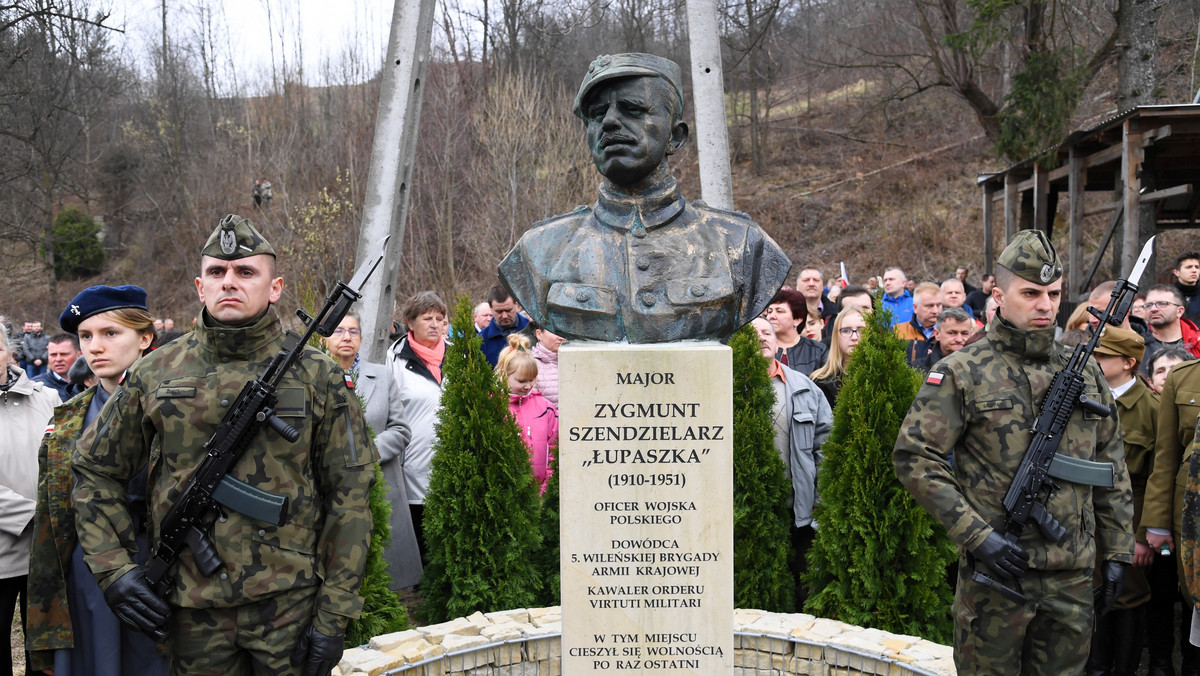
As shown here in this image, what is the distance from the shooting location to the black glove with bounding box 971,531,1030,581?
3289 mm

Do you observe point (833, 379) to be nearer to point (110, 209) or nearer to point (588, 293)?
point (588, 293)

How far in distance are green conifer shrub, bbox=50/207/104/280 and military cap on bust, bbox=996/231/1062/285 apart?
2789 centimetres

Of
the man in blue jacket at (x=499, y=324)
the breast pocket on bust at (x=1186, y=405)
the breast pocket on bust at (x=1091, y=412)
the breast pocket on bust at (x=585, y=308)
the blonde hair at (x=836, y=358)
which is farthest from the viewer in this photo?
the man in blue jacket at (x=499, y=324)

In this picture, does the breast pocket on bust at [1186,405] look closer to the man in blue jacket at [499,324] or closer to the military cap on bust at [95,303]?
the man in blue jacket at [499,324]

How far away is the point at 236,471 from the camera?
3121 millimetres

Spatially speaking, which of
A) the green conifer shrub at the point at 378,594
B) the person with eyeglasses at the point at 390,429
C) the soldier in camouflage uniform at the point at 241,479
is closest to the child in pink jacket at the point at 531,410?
the person with eyeglasses at the point at 390,429

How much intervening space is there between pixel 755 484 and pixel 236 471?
115 inches

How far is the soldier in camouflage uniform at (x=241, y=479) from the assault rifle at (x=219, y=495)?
38 millimetres

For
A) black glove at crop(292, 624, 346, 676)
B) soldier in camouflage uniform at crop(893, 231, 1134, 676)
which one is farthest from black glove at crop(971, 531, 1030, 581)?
black glove at crop(292, 624, 346, 676)

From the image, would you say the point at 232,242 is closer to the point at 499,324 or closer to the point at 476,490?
the point at 476,490

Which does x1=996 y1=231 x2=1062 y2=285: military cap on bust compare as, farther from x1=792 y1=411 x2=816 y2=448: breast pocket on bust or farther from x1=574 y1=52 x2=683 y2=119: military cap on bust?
x1=792 y1=411 x2=816 y2=448: breast pocket on bust

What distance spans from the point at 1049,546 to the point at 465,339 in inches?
124

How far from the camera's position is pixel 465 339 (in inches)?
207

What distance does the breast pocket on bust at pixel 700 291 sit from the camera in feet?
10.8
